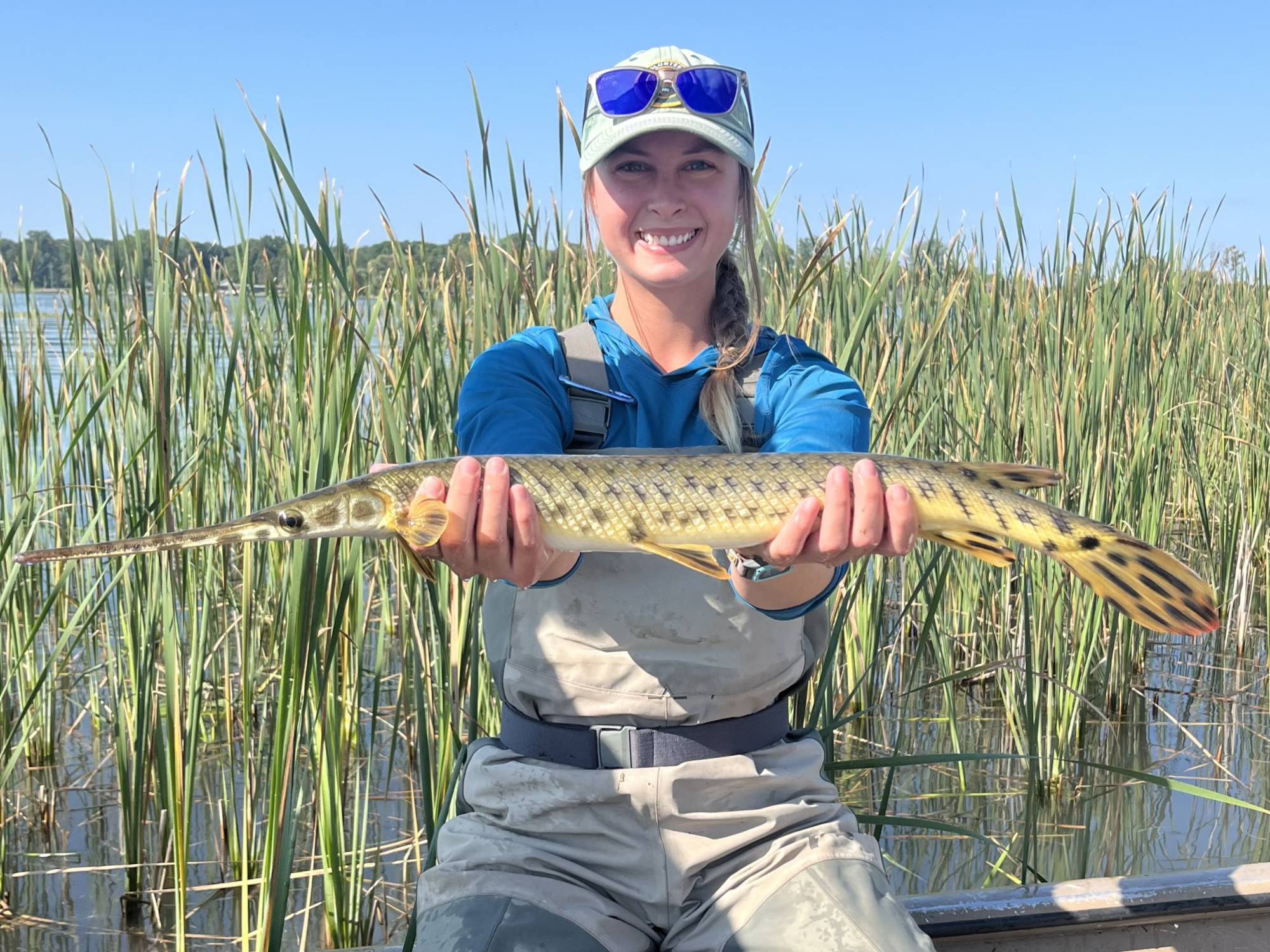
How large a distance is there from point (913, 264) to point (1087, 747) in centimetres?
257

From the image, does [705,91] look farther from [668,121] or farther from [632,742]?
[632,742]

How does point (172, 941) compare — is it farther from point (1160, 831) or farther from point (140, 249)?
point (1160, 831)

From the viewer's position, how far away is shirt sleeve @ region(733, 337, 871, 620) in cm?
242

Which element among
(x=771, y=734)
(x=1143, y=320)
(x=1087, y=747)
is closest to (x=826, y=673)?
(x=771, y=734)

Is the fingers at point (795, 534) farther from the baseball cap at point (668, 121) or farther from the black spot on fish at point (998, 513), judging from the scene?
the baseball cap at point (668, 121)

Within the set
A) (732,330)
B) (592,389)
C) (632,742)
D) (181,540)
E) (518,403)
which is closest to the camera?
(181,540)

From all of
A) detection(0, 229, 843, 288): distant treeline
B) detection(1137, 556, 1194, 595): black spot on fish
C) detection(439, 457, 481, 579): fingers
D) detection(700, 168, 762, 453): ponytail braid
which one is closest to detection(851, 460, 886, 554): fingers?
detection(700, 168, 762, 453): ponytail braid

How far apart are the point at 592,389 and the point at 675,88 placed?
0.70 meters

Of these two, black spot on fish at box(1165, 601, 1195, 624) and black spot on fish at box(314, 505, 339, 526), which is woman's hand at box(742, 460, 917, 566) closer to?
black spot on fish at box(1165, 601, 1195, 624)

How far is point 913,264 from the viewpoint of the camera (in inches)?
235

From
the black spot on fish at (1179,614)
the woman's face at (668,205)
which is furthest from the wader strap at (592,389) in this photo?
the black spot on fish at (1179,614)

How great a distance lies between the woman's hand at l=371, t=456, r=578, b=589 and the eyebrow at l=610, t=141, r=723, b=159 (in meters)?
0.92

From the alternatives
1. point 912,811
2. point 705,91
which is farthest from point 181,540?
point 912,811

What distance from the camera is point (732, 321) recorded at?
2709 mm
